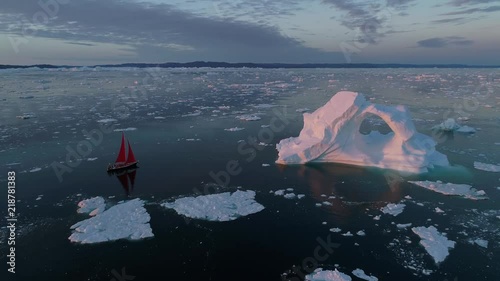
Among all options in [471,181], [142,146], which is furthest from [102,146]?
[471,181]

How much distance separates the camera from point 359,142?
677 inches

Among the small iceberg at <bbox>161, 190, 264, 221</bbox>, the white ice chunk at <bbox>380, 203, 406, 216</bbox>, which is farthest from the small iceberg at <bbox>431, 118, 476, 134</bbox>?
the small iceberg at <bbox>161, 190, 264, 221</bbox>

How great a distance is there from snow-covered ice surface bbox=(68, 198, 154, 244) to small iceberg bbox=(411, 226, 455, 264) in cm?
801

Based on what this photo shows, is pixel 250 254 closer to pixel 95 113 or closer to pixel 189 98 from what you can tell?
pixel 95 113

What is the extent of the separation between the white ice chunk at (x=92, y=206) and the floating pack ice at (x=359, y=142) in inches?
325

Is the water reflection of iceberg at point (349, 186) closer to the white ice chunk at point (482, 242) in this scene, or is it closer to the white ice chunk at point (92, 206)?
the white ice chunk at point (482, 242)

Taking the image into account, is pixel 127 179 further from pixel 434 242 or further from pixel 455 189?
pixel 455 189

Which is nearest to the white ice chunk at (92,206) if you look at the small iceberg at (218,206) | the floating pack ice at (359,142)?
the small iceberg at (218,206)

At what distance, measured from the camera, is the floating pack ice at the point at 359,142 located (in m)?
16.0

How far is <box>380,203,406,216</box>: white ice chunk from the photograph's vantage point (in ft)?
39.1

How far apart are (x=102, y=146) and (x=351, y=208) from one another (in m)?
14.4

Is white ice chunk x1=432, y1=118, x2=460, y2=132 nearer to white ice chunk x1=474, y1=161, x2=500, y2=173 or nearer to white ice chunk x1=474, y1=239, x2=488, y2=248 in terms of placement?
white ice chunk x1=474, y1=161, x2=500, y2=173

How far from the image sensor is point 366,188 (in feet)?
45.9

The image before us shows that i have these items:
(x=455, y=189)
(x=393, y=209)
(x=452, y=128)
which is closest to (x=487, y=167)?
(x=455, y=189)
